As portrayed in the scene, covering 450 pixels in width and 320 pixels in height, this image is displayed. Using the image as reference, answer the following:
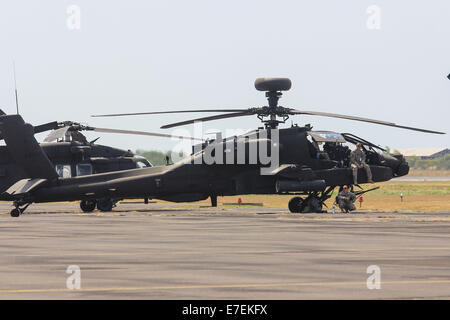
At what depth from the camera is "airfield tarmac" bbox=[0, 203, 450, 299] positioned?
47.2 feet

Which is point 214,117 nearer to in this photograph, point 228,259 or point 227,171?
point 227,171

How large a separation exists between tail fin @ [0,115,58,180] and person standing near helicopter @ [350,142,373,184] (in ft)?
40.7

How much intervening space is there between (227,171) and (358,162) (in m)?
5.53

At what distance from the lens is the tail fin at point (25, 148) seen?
1639 inches

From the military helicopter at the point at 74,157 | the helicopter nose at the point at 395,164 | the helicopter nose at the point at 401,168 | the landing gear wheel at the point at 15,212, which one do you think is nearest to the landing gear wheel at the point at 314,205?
the helicopter nose at the point at 395,164

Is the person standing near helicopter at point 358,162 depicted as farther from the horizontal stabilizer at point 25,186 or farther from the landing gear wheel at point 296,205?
the horizontal stabilizer at point 25,186

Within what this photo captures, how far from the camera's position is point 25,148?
138ft

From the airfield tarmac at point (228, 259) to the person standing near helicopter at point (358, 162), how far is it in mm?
7580

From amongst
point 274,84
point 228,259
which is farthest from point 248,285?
point 274,84

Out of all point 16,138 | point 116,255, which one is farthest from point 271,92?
point 116,255

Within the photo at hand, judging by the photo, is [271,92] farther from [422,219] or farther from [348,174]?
[422,219]
